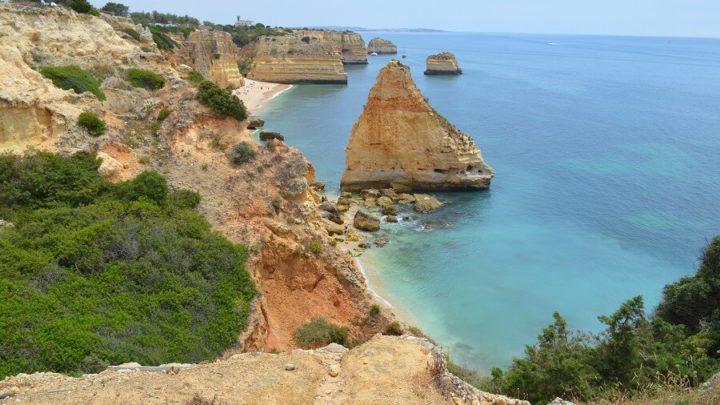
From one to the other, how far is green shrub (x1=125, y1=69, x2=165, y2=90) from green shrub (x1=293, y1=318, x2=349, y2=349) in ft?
62.4

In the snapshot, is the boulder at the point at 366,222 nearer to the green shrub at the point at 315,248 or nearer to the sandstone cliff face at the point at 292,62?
the green shrub at the point at 315,248

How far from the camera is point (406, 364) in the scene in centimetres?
942

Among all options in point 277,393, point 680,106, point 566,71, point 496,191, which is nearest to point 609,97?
point 680,106

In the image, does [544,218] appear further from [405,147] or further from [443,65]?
[443,65]

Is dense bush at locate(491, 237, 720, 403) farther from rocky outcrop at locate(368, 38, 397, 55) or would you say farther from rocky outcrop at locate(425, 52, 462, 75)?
rocky outcrop at locate(368, 38, 397, 55)

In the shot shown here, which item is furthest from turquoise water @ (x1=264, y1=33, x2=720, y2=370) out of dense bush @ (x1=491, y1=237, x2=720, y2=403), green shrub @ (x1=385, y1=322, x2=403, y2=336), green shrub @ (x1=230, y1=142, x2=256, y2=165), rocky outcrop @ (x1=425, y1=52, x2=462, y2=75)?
rocky outcrop @ (x1=425, y1=52, x2=462, y2=75)

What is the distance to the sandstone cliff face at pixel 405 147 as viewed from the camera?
1422 inches

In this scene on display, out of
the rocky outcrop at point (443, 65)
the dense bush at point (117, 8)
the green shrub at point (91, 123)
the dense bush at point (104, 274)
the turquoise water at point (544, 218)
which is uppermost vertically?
the dense bush at point (117, 8)

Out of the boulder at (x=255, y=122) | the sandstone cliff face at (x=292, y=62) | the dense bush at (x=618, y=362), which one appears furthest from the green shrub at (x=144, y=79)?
the sandstone cliff face at (x=292, y=62)

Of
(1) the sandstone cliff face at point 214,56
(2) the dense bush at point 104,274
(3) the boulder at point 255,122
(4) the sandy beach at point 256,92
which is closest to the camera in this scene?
(2) the dense bush at point 104,274

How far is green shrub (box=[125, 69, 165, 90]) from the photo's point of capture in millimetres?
28016

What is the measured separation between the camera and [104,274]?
13.0 metres

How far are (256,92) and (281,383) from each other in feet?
250

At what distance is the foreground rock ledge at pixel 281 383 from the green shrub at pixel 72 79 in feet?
61.3
